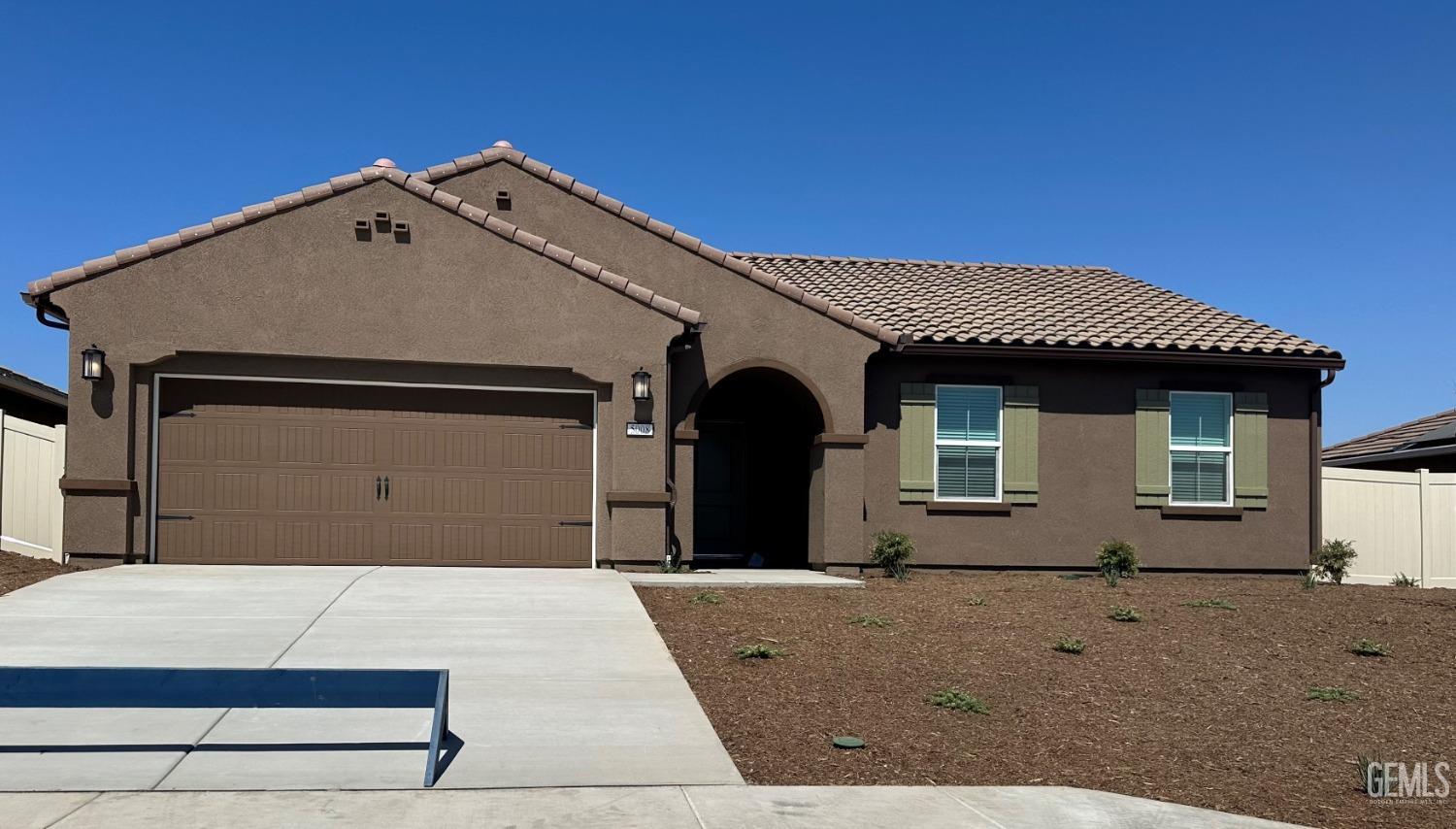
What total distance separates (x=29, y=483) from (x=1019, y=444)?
1265cm

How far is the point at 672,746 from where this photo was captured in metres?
7.63

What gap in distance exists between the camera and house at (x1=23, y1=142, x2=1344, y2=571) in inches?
564

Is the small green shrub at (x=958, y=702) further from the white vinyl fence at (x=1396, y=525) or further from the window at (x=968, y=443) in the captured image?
the white vinyl fence at (x=1396, y=525)

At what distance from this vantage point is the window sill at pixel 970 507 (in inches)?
680

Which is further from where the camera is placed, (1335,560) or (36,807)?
(1335,560)

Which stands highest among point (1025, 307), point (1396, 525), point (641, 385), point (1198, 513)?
point (1025, 307)

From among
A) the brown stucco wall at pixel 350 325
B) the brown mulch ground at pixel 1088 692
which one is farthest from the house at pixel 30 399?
the brown mulch ground at pixel 1088 692

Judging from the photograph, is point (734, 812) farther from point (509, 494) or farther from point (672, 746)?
point (509, 494)

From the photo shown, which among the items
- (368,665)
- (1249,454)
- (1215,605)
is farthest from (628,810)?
(1249,454)

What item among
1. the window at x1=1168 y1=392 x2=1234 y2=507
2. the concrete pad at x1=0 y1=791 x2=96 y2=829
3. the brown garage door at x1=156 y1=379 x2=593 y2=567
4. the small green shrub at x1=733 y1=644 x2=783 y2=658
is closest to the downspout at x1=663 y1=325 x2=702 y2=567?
the brown garage door at x1=156 y1=379 x2=593 y2=567

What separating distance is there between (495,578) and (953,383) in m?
7.03

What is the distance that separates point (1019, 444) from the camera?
17.5 meters

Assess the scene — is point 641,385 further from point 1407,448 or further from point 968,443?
point 1407,448

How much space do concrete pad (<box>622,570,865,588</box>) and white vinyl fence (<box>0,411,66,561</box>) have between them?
6768 millimetres
